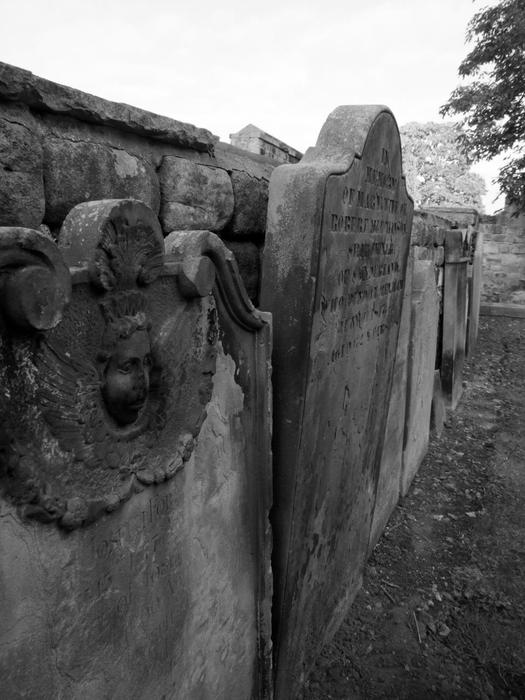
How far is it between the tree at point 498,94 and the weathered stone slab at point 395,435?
9565mm

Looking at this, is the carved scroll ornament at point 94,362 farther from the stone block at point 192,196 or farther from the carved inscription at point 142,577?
the stone block at point 192,196

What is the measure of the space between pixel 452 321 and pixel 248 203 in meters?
4.27

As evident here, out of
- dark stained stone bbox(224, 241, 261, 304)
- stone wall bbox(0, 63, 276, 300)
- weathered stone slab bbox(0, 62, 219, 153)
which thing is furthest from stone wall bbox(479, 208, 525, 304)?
weathered stone slab bbox(0, 62, 219, 153)

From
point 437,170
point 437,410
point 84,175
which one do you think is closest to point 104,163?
point 84,175

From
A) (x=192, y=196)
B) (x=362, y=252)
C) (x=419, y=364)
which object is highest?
(x=192, y=196)

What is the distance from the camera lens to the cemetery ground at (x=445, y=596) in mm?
2453

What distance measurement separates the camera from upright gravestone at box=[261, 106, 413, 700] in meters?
1.86

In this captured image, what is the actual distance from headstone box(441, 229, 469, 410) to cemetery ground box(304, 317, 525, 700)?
86 cm

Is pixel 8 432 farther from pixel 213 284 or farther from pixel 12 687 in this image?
pixel 213 284

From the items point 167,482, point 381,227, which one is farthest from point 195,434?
point 381,227

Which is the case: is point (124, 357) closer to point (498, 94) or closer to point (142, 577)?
point (142, 577)

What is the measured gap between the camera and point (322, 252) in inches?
74.1

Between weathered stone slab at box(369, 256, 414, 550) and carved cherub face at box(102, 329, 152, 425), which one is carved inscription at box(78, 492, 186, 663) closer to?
carved cherub face at box(102, 329, 152, 425)

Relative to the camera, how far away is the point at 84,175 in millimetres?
1330
